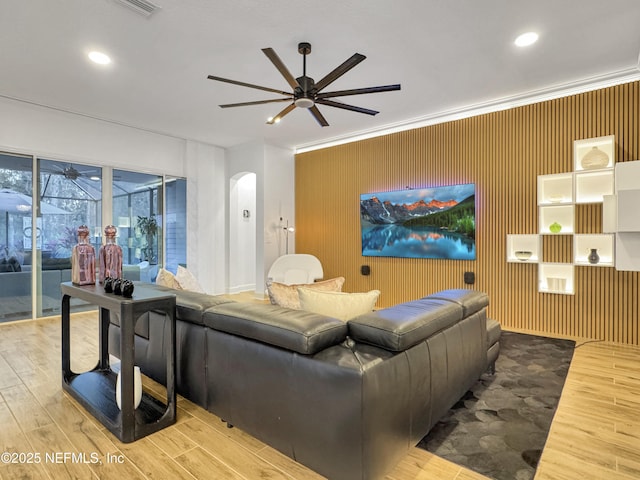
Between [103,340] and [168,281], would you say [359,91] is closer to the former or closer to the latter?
[168,281]

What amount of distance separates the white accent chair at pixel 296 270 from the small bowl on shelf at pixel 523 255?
9.59 feet

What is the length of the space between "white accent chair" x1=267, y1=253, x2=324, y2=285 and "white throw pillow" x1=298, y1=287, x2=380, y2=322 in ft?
12.2

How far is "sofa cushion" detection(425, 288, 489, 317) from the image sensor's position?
234 cm

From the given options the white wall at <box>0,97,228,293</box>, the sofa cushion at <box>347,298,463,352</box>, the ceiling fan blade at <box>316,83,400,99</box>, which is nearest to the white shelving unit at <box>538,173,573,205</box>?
the ceiling fan blade at <box>316,83,400,99</box>

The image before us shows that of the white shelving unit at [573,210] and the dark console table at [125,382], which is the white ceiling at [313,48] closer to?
the white shelving unit at [573,210]

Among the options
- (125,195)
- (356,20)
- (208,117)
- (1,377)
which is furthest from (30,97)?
(356,20)

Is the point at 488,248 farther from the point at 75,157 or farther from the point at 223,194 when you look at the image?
the point at 75,157

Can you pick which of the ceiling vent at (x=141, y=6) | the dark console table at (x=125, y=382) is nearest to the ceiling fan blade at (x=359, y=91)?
the ceiling vent at (x=141, y=6)

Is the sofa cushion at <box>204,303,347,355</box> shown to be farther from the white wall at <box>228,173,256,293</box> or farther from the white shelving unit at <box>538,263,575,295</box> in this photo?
the white wall at <box>228,173,256,293</box>

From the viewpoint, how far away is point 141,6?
2748 mm

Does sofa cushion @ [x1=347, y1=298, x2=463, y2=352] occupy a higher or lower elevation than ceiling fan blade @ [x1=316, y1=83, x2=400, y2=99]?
lower

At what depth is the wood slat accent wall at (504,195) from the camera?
12.8 feet

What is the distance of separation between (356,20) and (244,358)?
111 inches

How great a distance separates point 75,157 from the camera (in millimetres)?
Answer: 5199
